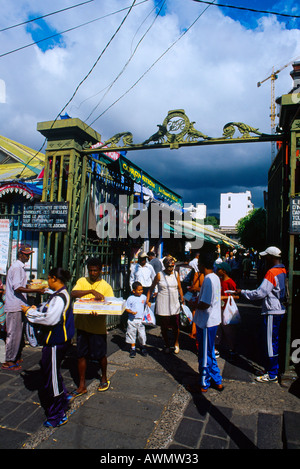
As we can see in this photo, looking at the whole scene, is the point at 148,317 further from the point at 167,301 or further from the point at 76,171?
the point at 76,171

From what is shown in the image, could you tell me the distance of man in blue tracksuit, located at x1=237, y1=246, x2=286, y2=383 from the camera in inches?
169

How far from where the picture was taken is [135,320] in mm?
5316

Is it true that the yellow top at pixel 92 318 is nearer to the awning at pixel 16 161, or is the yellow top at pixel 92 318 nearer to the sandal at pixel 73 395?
the sandal at pixel 73 395

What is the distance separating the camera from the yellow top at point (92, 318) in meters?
3.85

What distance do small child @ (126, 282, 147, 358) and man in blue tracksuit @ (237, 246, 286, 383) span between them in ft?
6.46

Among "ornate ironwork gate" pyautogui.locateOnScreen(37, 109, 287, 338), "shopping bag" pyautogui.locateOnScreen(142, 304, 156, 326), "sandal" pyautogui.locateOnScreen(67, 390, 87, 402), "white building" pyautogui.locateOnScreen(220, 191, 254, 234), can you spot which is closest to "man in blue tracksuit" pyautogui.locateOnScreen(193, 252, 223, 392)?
"sandal" pyautogui.locateOnScreen(67, 390, 87, 402)

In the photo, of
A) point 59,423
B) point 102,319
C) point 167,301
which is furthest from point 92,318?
point 167,301

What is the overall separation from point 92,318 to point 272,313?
8.41 feet

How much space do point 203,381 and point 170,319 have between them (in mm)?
1591

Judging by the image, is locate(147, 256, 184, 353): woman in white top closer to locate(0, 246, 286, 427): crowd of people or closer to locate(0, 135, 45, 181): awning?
locate(0, 246, 286, 427): crowd of people

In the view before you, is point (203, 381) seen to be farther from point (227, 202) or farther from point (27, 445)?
point (227, 202)
